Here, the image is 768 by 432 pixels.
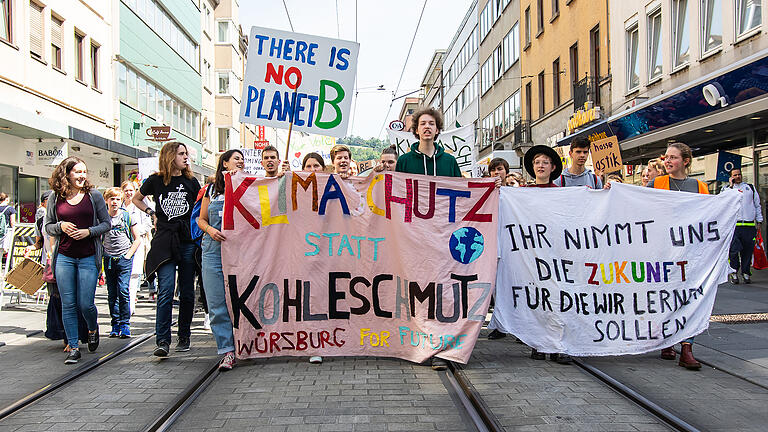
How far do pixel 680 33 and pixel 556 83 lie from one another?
32.7ft

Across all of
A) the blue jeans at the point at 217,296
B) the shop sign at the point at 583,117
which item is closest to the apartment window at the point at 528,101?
the shop sign at the point at 583,117

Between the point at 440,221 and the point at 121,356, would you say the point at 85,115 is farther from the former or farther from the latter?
the point at 440,221

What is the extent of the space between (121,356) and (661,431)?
15.8 ft

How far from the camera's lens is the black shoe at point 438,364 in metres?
5.61

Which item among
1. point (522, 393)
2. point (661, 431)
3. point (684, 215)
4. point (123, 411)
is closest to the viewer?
point (661, 431)

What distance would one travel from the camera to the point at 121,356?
642cm

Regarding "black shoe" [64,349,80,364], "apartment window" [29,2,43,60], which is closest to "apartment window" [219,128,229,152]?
"apartment window" [29,2,43,60]

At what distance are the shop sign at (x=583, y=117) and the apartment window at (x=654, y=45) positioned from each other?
2.93m

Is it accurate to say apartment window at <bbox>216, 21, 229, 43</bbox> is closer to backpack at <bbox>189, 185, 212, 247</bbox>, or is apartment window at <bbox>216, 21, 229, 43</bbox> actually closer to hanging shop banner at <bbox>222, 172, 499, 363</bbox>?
backpack at <bbox>189, 185, 212, 247</bbox>

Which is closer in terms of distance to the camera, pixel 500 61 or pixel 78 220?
pixel 78 220

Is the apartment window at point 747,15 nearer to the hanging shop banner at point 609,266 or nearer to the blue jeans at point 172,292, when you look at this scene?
the hanging shop banner at point 609,266

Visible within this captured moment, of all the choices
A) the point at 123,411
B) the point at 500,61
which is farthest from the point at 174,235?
the point at 500,61

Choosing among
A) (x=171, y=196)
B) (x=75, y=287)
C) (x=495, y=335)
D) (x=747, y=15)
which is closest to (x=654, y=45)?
(x=747, y=15)

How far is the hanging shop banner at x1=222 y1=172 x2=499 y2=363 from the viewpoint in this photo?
5.82 metres
